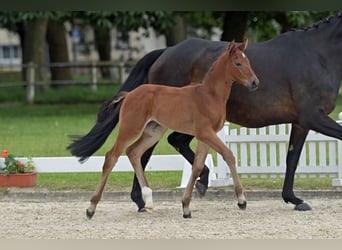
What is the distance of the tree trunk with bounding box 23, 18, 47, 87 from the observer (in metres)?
25.2

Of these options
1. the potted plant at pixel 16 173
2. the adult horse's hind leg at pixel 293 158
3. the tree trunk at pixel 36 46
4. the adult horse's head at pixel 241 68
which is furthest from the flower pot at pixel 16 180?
the tree trunk at pixel 36 46

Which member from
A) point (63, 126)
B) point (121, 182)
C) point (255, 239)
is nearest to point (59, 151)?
point (121, 182)

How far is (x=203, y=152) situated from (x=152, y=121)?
21.7 inches

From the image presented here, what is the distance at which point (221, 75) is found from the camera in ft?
24.4

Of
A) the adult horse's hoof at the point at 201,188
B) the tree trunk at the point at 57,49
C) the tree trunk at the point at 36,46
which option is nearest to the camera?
the adult horse's hoof at the point at 201,188

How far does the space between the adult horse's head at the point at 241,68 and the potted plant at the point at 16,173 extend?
3.33m

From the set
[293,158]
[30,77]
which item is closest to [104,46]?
[30,77]

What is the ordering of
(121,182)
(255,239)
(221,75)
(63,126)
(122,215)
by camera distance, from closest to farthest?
1. (255,239)
2. (221,75)
3. (122,215)
4. (121,182)
5. (63,126)

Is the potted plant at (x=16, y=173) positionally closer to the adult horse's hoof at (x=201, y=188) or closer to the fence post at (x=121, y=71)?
the adult horse's hoof at (x=201, y=188)

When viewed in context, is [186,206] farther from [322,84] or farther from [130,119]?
[322,84]

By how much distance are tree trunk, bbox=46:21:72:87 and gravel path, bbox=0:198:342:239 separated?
19.2m

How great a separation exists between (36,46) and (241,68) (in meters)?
19.4

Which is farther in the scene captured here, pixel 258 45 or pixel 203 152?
pixel 258 45

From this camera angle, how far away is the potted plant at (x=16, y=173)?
9.59 metres
